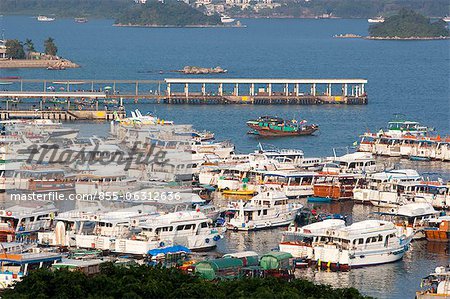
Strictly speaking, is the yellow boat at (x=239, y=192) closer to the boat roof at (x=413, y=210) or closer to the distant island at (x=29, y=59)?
the boat roof at (x=413, y=210)

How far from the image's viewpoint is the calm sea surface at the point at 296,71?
100.0ft

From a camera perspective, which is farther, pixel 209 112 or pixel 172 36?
pixel 172 36

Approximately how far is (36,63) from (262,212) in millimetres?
60300

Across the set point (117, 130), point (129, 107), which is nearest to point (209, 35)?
point (129, 107)

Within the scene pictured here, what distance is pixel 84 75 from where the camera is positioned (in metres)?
84.1

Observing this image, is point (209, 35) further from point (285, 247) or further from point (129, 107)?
point (285, 247)

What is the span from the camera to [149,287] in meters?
21.4


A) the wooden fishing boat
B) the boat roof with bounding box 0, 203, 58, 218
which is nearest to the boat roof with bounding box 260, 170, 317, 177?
the wooden fishing boat

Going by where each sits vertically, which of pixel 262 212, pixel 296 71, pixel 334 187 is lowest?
pixel 296 71

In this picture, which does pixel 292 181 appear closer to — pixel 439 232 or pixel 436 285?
pixel 439 232

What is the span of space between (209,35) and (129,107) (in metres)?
96.4

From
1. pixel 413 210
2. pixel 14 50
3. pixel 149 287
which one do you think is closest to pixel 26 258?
pixel 149 287

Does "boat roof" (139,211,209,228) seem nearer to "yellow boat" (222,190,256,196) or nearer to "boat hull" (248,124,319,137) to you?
"yellow boat" (222,190,256,196)

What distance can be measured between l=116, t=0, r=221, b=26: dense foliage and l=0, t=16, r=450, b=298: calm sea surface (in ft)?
12.5
